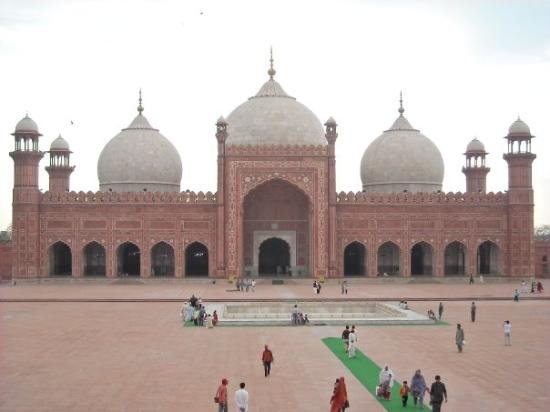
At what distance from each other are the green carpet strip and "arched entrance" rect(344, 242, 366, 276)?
1700 cm

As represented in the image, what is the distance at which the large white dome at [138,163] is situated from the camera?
3225 cm

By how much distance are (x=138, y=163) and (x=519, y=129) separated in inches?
603

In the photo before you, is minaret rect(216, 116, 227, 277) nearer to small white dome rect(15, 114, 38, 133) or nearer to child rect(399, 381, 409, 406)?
small white dome rect(15, 114, 38, 133)

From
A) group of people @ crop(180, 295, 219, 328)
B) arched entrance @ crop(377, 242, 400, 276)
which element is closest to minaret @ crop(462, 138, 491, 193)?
arched entrance @ crop(377, 242, 400, 276)

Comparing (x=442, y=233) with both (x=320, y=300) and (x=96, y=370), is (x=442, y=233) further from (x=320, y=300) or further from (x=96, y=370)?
(x=96, y=370)

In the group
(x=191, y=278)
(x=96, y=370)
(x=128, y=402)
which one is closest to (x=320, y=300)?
(x=191, y=278)

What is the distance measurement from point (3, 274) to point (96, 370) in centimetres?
2145

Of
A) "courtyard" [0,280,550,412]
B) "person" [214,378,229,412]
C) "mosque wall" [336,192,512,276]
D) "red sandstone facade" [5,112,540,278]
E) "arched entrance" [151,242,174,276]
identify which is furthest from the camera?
"arched entrance" [151,242,174,276]

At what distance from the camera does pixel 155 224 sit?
28.5 m

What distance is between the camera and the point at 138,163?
32281 mm

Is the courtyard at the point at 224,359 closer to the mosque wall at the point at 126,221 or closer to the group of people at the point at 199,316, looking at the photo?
the group of people at the point at 199,316

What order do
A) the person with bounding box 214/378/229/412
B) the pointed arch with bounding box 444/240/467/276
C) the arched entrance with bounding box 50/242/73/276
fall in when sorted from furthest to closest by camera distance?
the pointed arch with bounding box 444/240/467/276 → the arched entrance with bounding box 50/242/73/276 → the person with bounding box 214/378/229/412

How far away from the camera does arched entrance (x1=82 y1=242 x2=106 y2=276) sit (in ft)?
98.7

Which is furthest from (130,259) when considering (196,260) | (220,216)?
(220,216)
